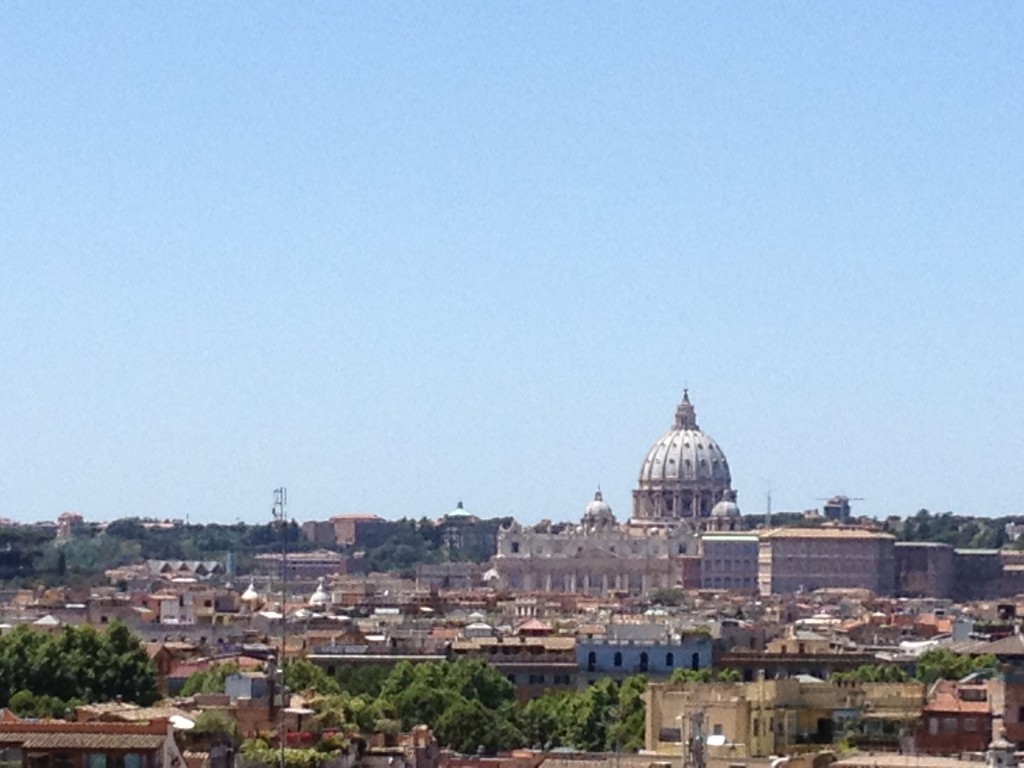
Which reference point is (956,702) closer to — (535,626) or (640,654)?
(640,654)

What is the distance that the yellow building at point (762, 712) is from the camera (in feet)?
169

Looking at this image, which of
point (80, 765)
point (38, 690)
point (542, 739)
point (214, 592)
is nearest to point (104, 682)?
point (38, 690)

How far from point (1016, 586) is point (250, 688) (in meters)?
140

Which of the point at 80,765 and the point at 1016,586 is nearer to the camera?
the point at 80,765

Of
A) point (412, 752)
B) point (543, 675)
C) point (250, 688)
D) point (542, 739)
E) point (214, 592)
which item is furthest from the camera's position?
point (214, 592)

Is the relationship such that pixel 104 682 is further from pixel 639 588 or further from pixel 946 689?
pixel 639 588

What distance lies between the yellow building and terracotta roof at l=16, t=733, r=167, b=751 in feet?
41.8

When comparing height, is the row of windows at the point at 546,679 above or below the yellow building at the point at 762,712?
above

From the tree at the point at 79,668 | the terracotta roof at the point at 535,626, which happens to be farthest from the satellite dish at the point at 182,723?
the terracotta roof at the point at 535,626

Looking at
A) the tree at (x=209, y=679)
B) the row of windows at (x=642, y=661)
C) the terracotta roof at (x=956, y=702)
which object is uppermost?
the row of windows at (x=642, y=661)

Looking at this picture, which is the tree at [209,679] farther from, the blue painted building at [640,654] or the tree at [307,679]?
the blue painted building at [640,654]

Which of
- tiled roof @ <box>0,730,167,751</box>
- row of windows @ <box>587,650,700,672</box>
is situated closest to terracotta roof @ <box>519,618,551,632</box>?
row of windows @ <box>587,650,700,672</box>

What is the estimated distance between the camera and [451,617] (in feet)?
365

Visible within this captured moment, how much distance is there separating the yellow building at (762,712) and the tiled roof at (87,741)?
41.7 ft
